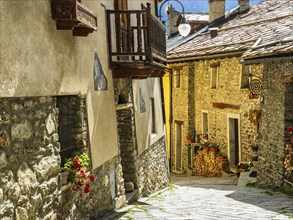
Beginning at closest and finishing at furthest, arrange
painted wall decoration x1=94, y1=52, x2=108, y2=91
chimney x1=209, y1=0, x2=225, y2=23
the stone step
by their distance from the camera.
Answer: painted wall decoration x1=94, y1=52, x2=108, y2=91
the stone step
chimney x1=209, y1=0, x2=225, y2=23

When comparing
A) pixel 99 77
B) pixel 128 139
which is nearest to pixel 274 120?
pixel 128 139


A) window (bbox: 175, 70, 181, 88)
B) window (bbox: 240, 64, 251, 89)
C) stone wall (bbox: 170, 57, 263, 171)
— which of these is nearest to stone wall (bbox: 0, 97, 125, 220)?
stone wall (bbox: 170, 57, 263, 171)

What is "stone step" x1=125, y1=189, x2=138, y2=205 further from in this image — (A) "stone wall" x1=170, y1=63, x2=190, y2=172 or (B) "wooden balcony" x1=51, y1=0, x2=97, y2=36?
(A) "stone wall" x1=170, y1=63, x2=190, y2=172

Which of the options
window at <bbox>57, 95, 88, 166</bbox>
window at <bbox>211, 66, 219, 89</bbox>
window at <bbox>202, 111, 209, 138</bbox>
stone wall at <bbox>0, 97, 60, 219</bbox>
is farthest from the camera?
window at <bbox>202, 111, 209, 138</bbox>

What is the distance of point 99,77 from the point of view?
24.6ft

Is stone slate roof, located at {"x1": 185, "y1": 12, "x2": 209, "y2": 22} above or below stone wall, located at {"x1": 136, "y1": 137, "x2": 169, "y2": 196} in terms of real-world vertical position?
above

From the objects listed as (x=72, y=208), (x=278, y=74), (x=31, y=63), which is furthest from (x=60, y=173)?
(x=278, y=74)

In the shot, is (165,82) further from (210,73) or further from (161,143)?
(161,143)

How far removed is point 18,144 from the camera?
4.44m

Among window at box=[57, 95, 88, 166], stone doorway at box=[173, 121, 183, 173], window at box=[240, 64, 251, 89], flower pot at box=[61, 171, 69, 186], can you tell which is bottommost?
stone doorway at box=[173, 121, 183, 173]

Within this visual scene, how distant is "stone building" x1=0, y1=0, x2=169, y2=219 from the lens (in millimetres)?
4312

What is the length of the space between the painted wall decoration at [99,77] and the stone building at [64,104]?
0.05 ft

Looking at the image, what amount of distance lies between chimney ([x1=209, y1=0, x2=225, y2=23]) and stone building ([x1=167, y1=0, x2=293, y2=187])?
102mm

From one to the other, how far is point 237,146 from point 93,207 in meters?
10.5
